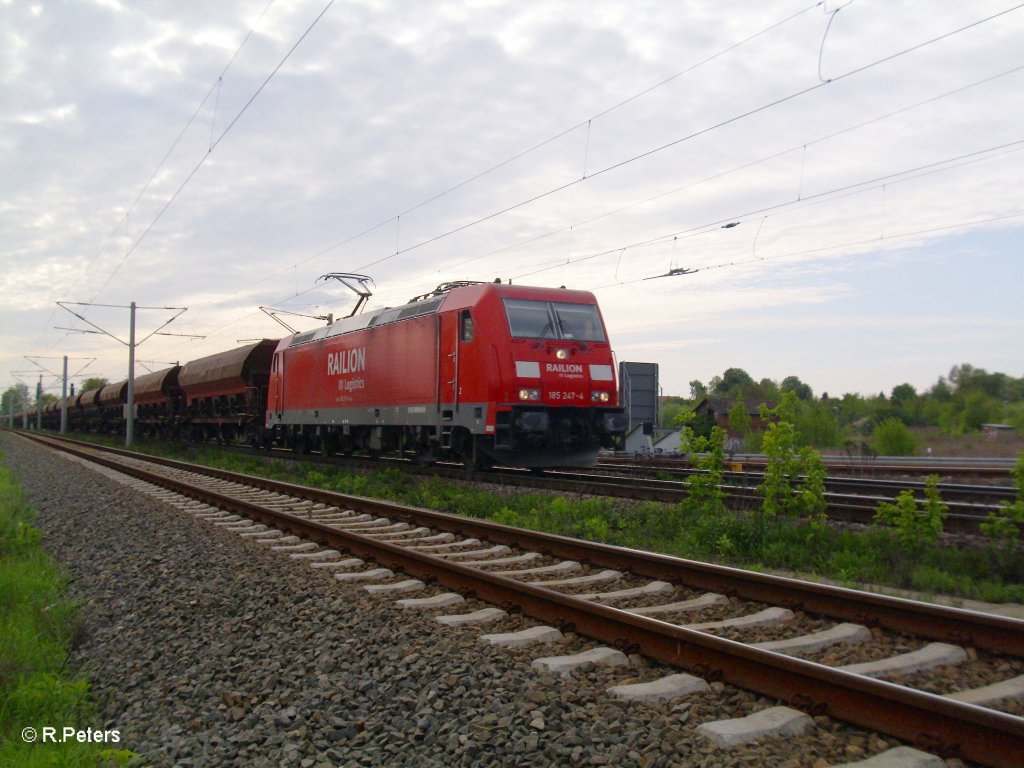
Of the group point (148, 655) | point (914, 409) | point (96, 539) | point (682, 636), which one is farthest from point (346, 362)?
point (914, 409)

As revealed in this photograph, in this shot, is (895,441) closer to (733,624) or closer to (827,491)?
(827,491)

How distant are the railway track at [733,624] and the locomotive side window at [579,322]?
6.35m

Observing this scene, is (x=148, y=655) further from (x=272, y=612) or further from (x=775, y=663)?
(x=775, y=663)

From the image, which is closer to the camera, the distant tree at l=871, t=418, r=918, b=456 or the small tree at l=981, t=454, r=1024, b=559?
the small tree at l=981, t=454, r=1024, b=559

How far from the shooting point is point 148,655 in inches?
209

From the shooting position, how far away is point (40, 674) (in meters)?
4.96

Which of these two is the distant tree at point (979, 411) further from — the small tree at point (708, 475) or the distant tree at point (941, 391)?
the small tree at point (708, 475)

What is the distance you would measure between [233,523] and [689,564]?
6717mm

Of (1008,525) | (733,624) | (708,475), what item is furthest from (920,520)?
(733,624)

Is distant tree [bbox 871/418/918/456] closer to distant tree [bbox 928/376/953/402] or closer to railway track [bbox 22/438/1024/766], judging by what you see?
distant tree [bbox 928/376/953/402]

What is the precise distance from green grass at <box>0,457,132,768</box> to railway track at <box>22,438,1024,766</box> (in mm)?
2227

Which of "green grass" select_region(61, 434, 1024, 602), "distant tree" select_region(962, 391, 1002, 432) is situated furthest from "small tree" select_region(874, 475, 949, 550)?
"distant tree" select_region(962, 391, 1002, 432)

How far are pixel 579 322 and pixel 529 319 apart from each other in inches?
48.5

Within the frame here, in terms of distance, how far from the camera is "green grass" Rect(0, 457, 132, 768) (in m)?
3.87
